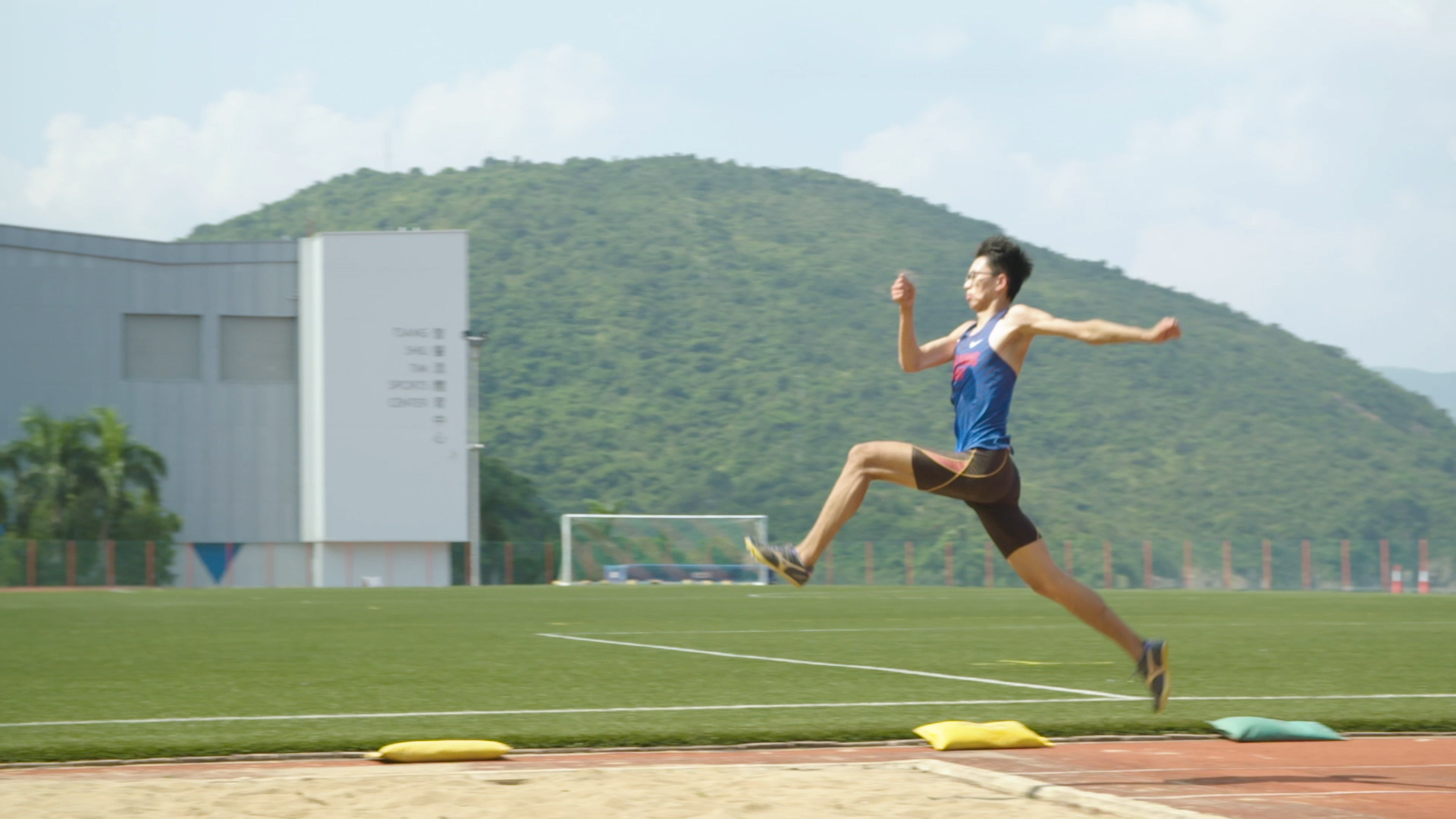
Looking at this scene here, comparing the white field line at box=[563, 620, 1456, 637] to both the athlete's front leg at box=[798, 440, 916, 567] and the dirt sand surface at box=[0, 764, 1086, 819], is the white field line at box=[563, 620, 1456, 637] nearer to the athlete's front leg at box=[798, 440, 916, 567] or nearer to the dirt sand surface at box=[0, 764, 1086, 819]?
the athlete's front leg at box=[798, 440, 916, 567]

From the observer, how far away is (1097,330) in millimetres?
7039

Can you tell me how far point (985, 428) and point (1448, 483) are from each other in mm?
96938

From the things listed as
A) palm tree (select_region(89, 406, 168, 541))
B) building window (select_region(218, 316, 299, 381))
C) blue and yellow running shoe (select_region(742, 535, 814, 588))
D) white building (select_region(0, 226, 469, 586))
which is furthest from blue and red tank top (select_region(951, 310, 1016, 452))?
building window (select_region(218, 316, 299, 381))

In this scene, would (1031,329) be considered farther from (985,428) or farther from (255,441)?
(255,441)

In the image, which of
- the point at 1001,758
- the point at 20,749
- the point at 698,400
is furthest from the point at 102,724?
the point at 698,400

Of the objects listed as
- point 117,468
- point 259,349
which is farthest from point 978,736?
point 259,349

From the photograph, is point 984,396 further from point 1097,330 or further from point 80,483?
point 80,483

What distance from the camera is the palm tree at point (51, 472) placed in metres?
55.8

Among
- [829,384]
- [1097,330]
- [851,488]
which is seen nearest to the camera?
[1097,330]

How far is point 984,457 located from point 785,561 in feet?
3.24

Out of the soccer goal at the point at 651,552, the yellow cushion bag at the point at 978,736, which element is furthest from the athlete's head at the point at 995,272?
the soccer goal at the point at 651,552

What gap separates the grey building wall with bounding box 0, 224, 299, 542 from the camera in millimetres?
60125

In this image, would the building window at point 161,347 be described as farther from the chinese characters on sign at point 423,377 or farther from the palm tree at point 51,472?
the chinese characters on sign at point 423,377

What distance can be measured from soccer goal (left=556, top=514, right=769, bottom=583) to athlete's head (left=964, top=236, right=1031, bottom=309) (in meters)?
46.1
